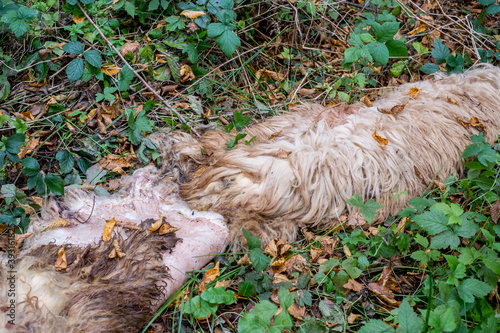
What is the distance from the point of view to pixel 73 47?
3.26 metres

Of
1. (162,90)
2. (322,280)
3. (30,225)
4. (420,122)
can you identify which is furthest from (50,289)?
(420,122)

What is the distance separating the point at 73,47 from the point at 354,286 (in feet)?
9.00

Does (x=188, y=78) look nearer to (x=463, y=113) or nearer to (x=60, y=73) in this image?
(x=60, y=73)

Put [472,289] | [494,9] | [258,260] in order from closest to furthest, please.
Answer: [472,289]
[258,260]
[494,9]

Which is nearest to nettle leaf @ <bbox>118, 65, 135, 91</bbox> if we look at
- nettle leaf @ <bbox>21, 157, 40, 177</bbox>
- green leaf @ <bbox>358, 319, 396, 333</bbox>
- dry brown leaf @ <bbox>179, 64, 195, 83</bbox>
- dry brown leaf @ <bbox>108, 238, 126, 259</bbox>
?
dry brown leaf @ <bbox>179, 64, 195, 83</bbox>

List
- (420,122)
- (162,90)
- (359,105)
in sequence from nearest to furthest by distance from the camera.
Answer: (420,122) → (359,105) → (162,90)

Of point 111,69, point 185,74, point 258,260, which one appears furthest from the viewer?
point 185,74

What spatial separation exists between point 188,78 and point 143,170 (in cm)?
101

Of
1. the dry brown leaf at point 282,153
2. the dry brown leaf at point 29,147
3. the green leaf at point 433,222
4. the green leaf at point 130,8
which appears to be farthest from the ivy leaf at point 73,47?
the green leaf at point 433,222

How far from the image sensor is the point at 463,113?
10.4ft

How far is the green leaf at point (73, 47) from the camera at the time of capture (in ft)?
10.6

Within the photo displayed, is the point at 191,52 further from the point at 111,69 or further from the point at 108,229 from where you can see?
the point at 108,229

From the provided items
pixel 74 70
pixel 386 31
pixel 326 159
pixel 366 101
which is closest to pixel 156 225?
pixel 326 159

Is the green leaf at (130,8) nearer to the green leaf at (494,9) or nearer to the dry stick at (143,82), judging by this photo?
Answer: the dry stick at (143,82)
